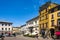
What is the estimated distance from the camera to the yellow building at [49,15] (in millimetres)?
56000

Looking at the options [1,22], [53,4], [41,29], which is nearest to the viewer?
[53,4]

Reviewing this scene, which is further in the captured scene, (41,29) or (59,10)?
(41,29)

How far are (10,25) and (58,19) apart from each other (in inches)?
2247

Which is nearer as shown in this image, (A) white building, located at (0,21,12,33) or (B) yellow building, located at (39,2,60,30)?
(B) yellow building, located at (39,2,60,30)

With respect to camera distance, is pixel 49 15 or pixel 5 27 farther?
pixel 5 27

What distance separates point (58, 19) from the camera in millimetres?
54469

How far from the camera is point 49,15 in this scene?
59750 millimetres

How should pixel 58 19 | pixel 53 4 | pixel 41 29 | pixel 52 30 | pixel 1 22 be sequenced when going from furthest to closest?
pixel 1 22 → pixel 41 29 → pixel 53 4 → pixel 52 30 → pixel 58 19

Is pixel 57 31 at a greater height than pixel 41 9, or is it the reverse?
pixel 41 9

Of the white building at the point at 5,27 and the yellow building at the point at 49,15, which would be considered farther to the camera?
the white building at the point at 5,27

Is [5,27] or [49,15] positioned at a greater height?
[49,15]

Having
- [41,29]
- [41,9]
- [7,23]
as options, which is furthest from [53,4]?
[7,23]

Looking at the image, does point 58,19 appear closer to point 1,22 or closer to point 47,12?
point 47,12

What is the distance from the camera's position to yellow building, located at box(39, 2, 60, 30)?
56.0 metres
